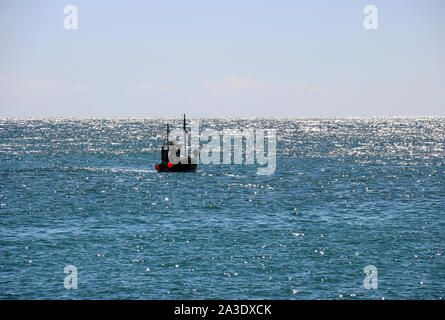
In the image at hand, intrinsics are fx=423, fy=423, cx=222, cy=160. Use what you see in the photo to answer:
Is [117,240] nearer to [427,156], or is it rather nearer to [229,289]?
[229,289]

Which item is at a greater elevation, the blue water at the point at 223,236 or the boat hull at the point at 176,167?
the boat hull at the point at 176,167

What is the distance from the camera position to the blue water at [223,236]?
3016 cm

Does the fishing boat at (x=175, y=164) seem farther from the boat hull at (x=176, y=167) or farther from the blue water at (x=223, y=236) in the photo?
the blue water at (x=223, y=236)

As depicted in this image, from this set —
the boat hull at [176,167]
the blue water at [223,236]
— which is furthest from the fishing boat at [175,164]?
the blue water at [223,236]

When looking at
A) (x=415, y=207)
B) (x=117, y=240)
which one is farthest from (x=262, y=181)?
(x=117, y=240)

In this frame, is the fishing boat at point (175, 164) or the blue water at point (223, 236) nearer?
the blue water at point (223, 236)

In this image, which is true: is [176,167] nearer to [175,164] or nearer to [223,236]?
[175,164]

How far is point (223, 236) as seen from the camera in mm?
41688

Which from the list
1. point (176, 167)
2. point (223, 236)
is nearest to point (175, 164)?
point (176, 167)

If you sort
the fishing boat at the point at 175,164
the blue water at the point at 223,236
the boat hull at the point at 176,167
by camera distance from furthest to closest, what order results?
the boat hull at the point at 176,167
the fishing boat at the point at 175,164
the blue water at the point at 223,236

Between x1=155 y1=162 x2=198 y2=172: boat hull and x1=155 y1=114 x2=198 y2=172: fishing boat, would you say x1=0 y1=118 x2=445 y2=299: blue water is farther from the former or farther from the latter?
x1=155 y1=114 x2=198 y2=172: fishing boat

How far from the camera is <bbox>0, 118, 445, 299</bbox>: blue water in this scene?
30.2 m

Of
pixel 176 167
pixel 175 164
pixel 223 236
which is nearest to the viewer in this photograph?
pixel 223 236

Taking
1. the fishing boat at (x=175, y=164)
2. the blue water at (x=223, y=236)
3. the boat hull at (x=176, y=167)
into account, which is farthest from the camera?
the boat hull at (x=176, y=167)
